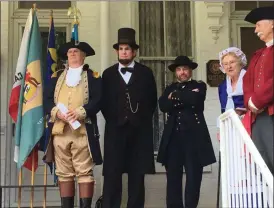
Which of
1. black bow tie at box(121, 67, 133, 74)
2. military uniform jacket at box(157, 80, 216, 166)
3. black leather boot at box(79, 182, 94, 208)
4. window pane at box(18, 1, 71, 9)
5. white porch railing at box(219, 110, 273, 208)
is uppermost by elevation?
window pane at box(18, 1, 71, 9)

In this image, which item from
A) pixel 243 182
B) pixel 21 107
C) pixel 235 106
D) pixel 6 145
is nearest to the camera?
pixel 243 182

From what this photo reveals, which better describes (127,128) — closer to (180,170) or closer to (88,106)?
(88,106)

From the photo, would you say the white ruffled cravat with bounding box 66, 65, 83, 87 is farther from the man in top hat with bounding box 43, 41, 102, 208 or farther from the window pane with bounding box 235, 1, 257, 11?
the window pane with bounding box 235, 1, 257, 11

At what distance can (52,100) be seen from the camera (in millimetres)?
4262

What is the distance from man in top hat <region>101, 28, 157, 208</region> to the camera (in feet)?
13.9

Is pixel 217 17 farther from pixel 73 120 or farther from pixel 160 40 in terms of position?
pixel 73 120

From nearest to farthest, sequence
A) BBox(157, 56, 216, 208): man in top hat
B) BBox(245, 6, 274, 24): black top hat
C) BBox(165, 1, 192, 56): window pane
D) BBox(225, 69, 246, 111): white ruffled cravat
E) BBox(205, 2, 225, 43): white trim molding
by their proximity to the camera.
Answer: BBox(245, 6, 274, 24): black top hat → BBox(225, 69, 246, 111): white ruffled cravat → BBox(157, 56, 216, 208): man in top hat → BBox(205, 2, 225, 43): white trim molding → BBox(165, 1, 192, 56): window pane

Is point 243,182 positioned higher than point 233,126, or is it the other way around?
point 233,126

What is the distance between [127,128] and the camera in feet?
14.0

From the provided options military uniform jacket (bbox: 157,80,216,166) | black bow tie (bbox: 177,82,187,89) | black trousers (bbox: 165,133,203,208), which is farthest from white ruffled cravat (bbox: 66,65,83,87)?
black trousers (bbox: 165,133,203,208)

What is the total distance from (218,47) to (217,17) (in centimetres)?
37

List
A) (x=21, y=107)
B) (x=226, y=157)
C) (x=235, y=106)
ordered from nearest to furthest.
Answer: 1. (x=226, y=157)
2. (x=235, y=106)
3. (x=21, y=107)

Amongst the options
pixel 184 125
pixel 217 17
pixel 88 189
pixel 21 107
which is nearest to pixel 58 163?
pixel 88 189

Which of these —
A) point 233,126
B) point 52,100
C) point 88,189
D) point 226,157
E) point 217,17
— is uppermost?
point 217,17
